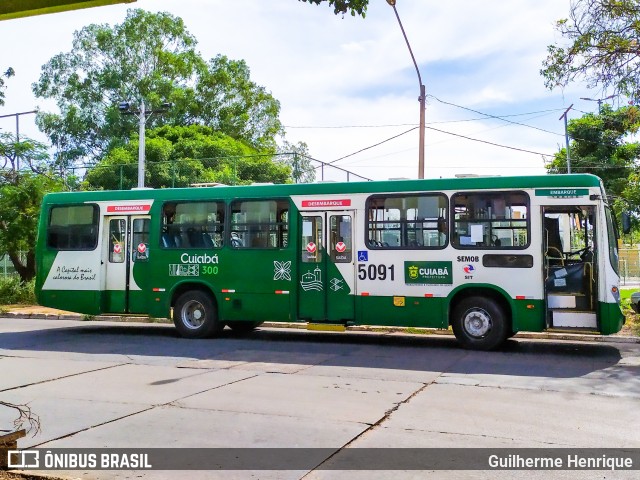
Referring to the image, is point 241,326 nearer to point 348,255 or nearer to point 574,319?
point 348,255

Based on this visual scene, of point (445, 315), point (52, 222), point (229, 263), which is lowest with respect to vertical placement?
point (445, 315)

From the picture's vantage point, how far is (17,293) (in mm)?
23266

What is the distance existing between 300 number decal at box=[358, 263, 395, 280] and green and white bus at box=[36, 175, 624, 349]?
0.03m

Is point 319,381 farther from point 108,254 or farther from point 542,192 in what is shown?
point 108,254

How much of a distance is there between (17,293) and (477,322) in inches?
709

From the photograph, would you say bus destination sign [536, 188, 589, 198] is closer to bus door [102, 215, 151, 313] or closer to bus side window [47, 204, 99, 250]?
bus door [102, 215, 151, 313]

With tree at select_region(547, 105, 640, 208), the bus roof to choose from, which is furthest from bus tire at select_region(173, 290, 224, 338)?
tree at select_region(547, 105, 640, 208)

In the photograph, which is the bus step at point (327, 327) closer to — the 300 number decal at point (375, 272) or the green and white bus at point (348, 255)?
the green and white bus at point (348, 255)

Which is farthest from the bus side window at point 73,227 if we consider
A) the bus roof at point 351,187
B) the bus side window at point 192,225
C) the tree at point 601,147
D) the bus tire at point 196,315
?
the tree at point 601,147

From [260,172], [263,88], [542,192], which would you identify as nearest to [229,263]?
[542,192]

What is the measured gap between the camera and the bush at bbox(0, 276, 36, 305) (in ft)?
75.8

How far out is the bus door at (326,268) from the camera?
1273 centimetres

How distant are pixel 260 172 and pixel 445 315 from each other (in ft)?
89.1

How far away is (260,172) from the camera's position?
124 feet
